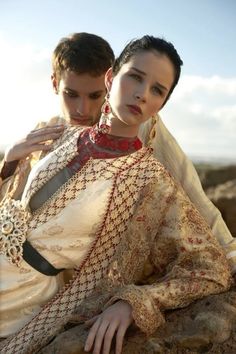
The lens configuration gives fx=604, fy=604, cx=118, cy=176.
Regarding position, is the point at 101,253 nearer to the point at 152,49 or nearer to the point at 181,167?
the point at 181,167

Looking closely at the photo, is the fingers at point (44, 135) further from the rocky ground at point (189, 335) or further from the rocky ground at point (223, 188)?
the rocky ground at point (223, 188)

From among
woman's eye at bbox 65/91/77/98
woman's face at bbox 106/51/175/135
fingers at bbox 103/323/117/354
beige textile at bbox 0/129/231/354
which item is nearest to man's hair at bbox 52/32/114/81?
woman's eye at bbox 65/91/77/98

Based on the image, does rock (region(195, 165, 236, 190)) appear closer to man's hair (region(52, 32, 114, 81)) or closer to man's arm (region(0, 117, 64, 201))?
man's hair (region(52, 32, 114, 81))

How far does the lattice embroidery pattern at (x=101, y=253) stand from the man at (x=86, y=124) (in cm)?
51

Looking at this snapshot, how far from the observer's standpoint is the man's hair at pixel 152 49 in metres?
2.80

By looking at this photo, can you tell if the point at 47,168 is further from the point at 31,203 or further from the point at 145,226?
the point at 145,226

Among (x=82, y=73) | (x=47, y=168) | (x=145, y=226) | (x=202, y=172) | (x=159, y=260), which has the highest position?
(x=82, y=73)

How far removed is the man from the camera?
323cm

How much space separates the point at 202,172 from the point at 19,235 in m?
3.85

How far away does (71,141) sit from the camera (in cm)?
305

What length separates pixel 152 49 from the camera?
2799 millimetres

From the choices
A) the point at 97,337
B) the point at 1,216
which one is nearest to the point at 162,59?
the point at 1,216

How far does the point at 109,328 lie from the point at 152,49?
4.17 ft

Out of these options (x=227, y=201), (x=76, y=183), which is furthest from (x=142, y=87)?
(x=227, y=201)
